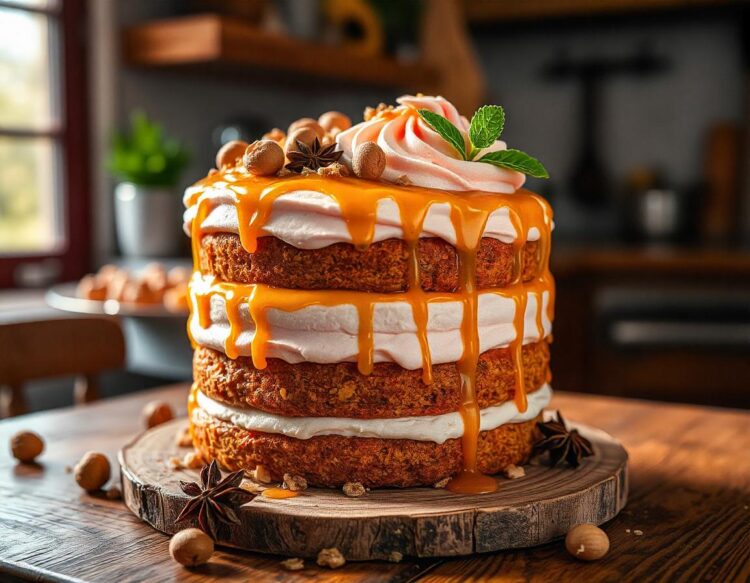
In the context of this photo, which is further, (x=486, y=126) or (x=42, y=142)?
(x=42, y=142)

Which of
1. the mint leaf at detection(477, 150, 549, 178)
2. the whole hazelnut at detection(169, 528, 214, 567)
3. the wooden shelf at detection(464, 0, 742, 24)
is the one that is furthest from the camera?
the wooden shelf at detection(464, 0, 742, 24)

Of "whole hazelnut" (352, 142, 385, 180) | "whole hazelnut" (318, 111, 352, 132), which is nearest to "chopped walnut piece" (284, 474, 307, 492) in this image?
"whole hazelnut" (352, 142, 385, 180)

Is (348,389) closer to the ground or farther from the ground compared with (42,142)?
closer to the ground

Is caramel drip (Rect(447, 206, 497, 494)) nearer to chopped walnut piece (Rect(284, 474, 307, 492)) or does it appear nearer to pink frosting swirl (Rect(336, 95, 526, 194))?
pink frosting swirl (Rect(336, 95, 526, 194))

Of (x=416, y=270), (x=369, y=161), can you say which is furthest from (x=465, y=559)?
(x=369, y=161)

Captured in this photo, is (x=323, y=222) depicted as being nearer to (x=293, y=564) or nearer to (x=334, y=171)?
(x=334, y=171)

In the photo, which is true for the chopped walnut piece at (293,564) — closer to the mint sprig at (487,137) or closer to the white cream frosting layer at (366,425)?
the white cream frosting layer at (366,425)
